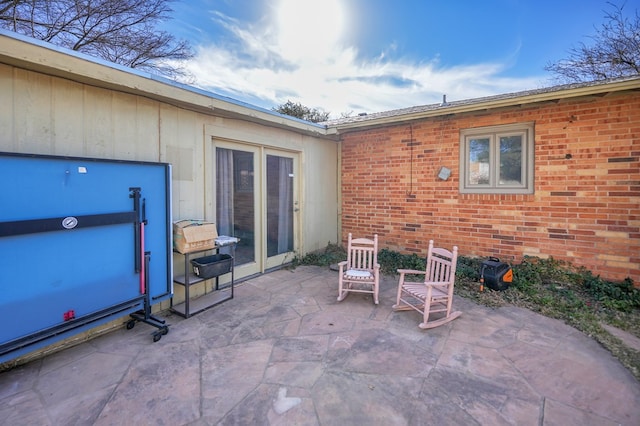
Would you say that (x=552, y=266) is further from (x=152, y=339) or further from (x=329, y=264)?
(x=152, y=339)

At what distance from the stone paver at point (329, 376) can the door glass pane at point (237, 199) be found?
1.54 metres

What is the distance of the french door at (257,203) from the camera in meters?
4.71

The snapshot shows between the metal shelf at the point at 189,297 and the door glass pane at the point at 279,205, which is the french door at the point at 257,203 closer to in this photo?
the door glass pane at the point at 279,205

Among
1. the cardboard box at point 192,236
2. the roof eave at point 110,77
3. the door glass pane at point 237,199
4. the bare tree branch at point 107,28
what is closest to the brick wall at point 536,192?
the door glass pane at point 237,199

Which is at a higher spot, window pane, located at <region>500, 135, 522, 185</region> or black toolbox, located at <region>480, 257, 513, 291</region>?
window pane, located at <region>500, 135, 522, 185</region>

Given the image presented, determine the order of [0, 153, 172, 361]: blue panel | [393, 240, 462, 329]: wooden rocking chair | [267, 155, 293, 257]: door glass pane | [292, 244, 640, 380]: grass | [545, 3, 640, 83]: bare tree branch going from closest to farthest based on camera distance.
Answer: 1. [0, 153, 172, 361]: blue panel
2. [292, 244, 640, 380]: grass
3. [393, 240, 462, 329]: wooden rocking chair
4. [267, 155, 293, 257]: door glass pane
5. [545, 3, 640, 83]: bare tree branch

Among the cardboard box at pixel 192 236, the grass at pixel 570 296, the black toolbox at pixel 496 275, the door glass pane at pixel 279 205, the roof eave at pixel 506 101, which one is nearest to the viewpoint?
the grass at pixel 570 296

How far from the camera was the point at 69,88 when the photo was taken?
2938mm

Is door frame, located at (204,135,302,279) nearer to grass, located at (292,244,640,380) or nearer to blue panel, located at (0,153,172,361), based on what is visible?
blue panel, located at (0,153,172,361)

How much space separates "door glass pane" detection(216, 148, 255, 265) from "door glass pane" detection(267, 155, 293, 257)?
0.41 m

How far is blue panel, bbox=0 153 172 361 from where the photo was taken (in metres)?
2.28

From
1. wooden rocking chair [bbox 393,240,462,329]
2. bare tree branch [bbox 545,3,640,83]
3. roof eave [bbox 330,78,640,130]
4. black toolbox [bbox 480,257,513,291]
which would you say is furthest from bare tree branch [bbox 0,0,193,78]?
bare tree branch [bbox 545,3,640,83]

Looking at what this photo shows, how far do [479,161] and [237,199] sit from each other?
4.28 m

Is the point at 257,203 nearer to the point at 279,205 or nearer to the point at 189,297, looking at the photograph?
the point at 279,205
